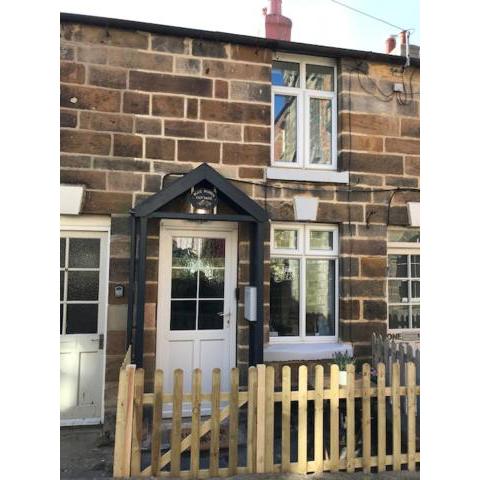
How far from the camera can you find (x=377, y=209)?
18.3ft

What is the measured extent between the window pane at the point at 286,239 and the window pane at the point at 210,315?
1.08 metres

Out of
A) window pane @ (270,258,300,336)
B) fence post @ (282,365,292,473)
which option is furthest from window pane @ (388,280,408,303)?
fence post @ (282,365,292,473)

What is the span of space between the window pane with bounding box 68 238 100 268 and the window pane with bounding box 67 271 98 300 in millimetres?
107

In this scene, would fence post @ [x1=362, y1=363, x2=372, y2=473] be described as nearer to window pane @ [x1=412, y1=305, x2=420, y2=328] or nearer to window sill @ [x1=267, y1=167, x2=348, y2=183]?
window pane @ [x1=412, y1=305, x2=420, y2=328]

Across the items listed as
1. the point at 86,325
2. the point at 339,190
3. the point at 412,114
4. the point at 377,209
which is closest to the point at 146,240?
the point at 86,325

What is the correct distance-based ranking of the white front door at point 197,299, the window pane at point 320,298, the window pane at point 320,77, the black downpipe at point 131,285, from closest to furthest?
the black downpipe at point 131,285 < the white front door at point 197,299 < the window pane at point 320,298 < the window pane at point 320,77

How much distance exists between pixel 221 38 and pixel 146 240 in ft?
8.86

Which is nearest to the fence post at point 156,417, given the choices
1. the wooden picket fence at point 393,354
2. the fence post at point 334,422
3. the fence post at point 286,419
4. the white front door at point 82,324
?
the fence post at point 286,419

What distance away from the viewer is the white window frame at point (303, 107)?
18.2 ft

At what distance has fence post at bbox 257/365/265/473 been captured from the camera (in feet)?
12.0

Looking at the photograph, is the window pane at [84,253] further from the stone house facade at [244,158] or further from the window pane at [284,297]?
the window pane at [284,297]

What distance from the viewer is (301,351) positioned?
5191mm

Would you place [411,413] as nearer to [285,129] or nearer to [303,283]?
[303,283]
